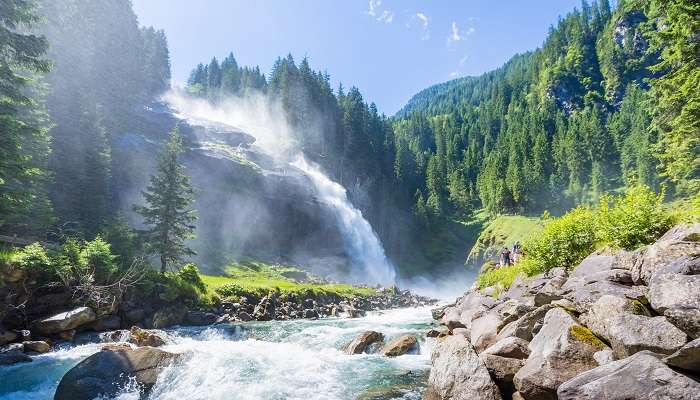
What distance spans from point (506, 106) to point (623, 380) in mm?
188999

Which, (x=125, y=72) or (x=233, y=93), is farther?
(x=233, y=93)

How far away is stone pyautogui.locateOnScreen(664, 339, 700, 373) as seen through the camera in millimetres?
5214

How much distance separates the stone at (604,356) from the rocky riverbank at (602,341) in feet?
0.05

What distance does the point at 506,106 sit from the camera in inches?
6905

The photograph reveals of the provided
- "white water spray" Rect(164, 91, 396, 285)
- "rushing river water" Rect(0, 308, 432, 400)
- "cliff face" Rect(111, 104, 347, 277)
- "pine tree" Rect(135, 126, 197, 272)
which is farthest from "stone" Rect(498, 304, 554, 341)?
"white water spray" Rect(164, 91, 396, 285)

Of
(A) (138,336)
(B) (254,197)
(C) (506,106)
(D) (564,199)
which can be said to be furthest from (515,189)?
(A) (138,336)

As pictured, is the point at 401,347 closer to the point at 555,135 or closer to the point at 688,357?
the point at 688,357

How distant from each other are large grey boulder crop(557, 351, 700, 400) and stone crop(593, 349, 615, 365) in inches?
35.3

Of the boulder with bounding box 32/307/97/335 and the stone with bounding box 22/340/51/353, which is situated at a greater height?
the boulder with bounding box 32/307/97/335

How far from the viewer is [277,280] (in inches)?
2048

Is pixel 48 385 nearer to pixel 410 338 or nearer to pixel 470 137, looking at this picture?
pixel 410 338

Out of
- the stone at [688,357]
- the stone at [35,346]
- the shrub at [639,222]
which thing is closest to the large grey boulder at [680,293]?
the stone at [688,357]

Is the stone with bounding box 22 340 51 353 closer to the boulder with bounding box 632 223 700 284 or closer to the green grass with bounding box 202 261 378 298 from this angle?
the green grass with bounding box 202 261 378 298

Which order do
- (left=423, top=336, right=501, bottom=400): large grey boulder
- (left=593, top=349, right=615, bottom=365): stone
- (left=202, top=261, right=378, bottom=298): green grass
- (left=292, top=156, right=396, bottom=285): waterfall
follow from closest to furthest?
(left=593, top=349, right=615, bottom=365): stone < (left=423, top=336, right=501, bottom=400): large grey boulder < (left=202, top=261, right=378, bottom=298): green grass < (left=292, top=156, right=396, bottom=285): waterfall
